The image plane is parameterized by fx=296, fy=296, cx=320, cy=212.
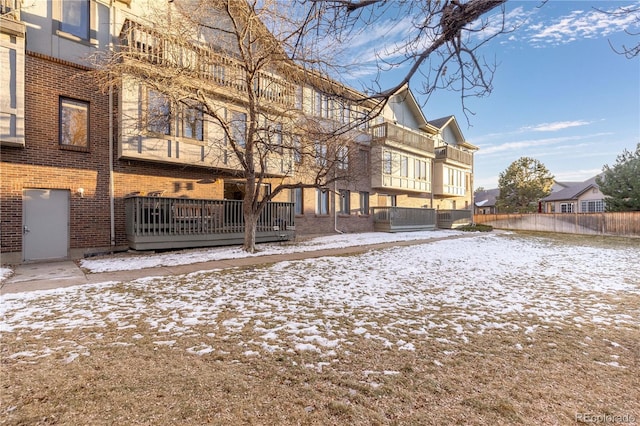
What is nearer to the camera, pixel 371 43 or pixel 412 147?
pixel 371 43

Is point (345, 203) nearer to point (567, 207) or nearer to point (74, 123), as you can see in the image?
point (74, 123)

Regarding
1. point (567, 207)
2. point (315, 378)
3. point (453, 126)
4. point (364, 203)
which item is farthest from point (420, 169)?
point (567, 207)

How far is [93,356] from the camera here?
2947mm

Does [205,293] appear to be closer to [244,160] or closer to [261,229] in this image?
[244,160]

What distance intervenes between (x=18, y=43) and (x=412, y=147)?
20.2 metres

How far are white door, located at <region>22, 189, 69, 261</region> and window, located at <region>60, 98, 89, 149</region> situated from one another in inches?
63.9

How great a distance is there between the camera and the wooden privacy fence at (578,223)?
2012 cm

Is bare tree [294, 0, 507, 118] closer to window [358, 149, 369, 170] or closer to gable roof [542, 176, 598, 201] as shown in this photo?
window [358, 149, 369, 170]

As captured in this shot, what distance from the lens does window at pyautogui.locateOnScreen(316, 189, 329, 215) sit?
16.9 meters

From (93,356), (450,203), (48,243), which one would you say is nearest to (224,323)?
(93,356)

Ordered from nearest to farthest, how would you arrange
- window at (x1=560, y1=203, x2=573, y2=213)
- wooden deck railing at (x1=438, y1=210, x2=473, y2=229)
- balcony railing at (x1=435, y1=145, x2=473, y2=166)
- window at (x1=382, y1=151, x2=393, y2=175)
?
window at (x1=382, y1=151, x2=393, y2=175) < wooden deck railing at (x1=438, y1=210, x2=473, y2=229) < balcony railing at (x1=435, y1=145, x2=473, y2=166) < window at (x1=560, y1=203, x2=573, y2=213)

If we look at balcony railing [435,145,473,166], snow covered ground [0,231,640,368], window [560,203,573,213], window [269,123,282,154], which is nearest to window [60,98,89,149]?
snow covered ground [0,231,640,368]

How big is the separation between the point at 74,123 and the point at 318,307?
1009 centimetres

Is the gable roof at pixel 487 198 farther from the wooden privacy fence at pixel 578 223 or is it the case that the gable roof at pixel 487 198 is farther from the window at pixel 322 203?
the window at pixel 322 203
